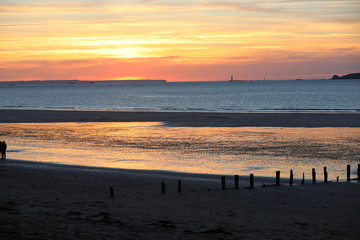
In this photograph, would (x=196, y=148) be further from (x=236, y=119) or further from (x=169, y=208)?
(x=236, y=119)

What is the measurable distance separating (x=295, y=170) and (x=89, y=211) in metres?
13.1

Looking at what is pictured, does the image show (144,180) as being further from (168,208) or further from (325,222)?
(325,222)

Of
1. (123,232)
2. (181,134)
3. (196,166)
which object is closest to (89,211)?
(123,232)

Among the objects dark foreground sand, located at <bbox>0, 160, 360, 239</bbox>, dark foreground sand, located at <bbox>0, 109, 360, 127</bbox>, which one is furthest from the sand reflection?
dark foreground sand, located at <bbox>0, 109, 360, 127</bbox>

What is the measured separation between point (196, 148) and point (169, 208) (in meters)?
16.9

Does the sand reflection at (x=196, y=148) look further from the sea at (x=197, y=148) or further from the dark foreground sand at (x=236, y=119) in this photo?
the dark foreground sand at (x=236, y=119)

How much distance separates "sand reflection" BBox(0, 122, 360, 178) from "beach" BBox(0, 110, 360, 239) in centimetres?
385

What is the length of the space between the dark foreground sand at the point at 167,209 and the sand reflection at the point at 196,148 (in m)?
4.57

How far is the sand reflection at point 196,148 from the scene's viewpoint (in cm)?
2664

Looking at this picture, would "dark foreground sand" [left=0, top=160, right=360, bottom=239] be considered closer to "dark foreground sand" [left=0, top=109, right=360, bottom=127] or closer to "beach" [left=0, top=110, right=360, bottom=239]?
"beach" [left=0, top=110, right=360, bottom=239]

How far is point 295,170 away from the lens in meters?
24.7

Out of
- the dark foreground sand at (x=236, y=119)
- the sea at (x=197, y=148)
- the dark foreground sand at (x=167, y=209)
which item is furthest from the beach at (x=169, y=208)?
the dark foreground sand at (x=236, y=119)

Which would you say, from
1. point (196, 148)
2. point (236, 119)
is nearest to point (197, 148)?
point (196, 148)

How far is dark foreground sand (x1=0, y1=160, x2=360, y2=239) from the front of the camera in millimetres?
13508
